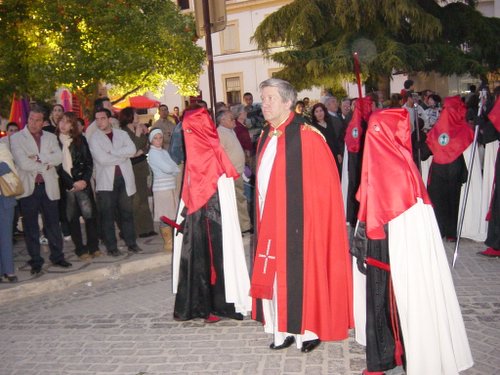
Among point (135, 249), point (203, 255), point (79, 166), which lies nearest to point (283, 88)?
point (203, 255)

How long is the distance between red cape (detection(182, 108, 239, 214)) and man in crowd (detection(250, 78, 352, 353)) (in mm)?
1040

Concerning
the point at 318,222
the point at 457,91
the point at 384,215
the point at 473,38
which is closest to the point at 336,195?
the point at 318,222

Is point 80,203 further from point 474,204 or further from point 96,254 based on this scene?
point 474,204

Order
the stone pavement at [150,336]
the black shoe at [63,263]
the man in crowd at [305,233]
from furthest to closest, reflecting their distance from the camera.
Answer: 1. the black shoe at [63,263]
2. the stone pavement at [150,336]
3. the man in crowd at [305,233]

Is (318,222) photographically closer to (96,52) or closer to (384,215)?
(384,215)

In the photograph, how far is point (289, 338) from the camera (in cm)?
478

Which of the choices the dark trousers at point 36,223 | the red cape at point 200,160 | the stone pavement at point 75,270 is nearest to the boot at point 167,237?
the stone pavement at point 75,270

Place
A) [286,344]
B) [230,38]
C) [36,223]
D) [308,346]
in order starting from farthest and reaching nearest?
[230,38], [36,223], [286,344], [308,346]

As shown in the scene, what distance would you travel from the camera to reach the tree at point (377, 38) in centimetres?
1420

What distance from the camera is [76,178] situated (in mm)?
7781

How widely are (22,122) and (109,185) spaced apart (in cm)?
416

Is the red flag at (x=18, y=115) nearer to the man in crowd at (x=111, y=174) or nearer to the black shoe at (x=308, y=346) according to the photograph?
the man in crowd at (x=111, y=174)

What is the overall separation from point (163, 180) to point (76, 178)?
4.20ft

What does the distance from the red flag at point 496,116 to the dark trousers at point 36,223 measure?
600 centimetres
